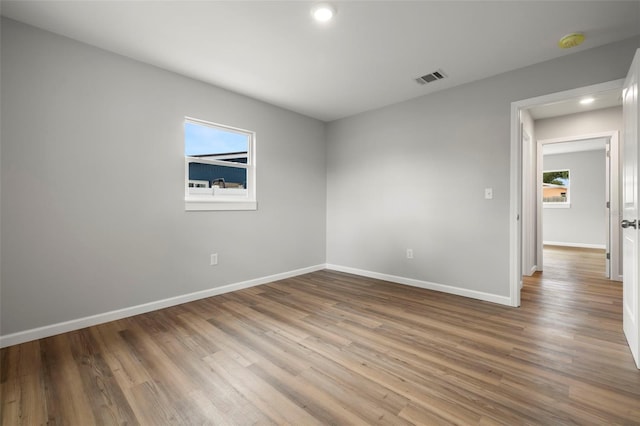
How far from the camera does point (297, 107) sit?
414 cm

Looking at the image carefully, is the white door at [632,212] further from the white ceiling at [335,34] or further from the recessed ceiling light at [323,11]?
the recessed ceiling light at [323,11]

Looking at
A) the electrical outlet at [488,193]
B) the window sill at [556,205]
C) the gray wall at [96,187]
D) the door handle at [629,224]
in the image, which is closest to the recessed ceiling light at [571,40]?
the electrical outlet at [488,193]

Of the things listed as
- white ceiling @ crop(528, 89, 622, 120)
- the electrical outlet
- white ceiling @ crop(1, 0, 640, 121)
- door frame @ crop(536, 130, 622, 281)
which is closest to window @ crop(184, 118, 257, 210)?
white ceiling @ crop(1, 0, 640, 121)

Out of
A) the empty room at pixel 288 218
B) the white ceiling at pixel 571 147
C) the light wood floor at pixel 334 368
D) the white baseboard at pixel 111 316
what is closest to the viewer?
the light wood floor at pixel 334 368

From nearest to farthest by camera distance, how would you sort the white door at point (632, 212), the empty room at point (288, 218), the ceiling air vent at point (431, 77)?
the empty room at point (288, 218) → the white door at point (632, 212) → the ceiling air vent at point (431, 77)

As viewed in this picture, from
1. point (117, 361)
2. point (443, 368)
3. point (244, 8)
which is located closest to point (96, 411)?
point (117, 361)

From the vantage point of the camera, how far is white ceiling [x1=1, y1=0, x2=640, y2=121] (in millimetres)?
2055

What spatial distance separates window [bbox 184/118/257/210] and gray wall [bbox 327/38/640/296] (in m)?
1.59

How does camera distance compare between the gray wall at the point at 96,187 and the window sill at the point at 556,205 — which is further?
the window sill at the point at 556,205

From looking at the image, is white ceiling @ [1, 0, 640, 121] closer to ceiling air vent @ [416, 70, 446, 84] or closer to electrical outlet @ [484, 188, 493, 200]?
ceiling air vent @ [416, 70, 446, 84]

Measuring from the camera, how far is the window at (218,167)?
3229 millimetres

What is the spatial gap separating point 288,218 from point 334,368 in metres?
2.68

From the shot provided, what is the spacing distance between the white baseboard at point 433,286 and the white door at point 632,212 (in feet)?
3.26

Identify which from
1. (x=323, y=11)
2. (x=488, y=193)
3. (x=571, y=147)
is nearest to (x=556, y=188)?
(x=571, y=147)
